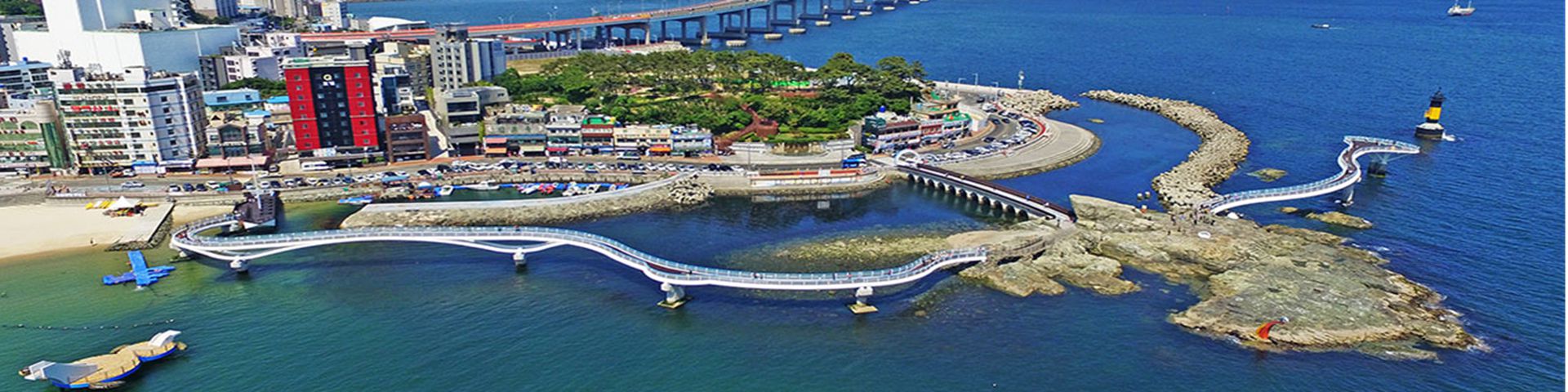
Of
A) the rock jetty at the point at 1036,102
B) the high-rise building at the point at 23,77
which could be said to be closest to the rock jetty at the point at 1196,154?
the rock jetty at the point at 1036,102

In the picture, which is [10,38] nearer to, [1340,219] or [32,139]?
[32,139]

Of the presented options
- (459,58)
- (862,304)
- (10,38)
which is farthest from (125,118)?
(10,38)

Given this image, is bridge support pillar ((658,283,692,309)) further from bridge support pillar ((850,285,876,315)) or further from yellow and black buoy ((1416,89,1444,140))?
yellow and black buoy ((1416,89,1444,140))

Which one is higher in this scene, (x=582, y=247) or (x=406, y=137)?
(x=406, y=137)

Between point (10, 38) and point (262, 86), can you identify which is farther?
point (10, 38)

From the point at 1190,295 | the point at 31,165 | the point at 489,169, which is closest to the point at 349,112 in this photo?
the point at 489,169

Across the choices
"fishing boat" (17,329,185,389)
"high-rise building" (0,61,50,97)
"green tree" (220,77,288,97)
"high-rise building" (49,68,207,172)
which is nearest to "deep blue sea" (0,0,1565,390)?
"fishing boat" (17,329,185,389)
